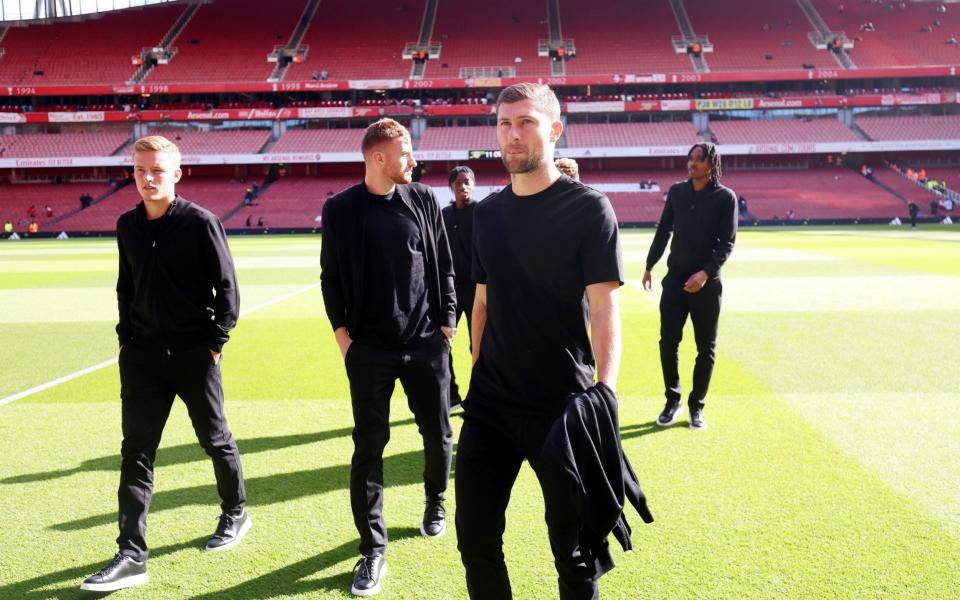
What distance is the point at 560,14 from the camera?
63.4m

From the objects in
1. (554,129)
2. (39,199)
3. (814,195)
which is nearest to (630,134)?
(814,195)

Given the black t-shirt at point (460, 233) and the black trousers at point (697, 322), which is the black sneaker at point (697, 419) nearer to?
the black trousers at point (697, 322)

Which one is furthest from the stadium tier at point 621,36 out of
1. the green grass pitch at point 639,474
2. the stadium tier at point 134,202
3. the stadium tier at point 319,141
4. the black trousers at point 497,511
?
the black trousers at point 497,511

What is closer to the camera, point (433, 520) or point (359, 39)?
point (433, 520)

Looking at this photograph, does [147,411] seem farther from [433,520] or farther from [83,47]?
[83,47]

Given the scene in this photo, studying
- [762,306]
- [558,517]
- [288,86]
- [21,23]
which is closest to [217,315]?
[558,517]

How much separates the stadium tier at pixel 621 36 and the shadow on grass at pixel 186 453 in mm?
56163

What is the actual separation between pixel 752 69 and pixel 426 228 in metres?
60.4

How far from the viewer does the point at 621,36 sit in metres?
61.2

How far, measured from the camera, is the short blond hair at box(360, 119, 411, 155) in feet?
12.1

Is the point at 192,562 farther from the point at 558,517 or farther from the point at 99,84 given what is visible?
the point at 99,84

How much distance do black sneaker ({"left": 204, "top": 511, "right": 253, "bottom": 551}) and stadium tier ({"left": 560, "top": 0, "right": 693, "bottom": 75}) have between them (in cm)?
5807

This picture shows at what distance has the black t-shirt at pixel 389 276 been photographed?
3789 millimetres

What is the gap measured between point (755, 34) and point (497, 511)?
220 ft
